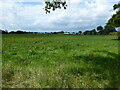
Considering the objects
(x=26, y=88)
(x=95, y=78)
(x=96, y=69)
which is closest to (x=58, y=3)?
(x=96, y=69)

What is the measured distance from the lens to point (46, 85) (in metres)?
6.01

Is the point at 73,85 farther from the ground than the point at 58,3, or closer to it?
closer to it

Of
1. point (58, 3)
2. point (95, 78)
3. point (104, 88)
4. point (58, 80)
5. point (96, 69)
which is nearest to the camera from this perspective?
point (104, 88)

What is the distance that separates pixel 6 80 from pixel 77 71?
9.62ft

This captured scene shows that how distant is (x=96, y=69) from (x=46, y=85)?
9.84 feet

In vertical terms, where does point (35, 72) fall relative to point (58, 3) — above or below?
below

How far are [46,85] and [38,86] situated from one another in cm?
27

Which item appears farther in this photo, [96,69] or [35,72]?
[96,69]

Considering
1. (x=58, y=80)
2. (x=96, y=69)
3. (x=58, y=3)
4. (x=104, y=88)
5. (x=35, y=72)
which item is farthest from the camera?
(x=58, y=3)

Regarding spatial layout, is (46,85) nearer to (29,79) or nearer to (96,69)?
(29,79)

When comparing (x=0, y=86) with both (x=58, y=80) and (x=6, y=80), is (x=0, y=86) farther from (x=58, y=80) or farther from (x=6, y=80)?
(x=58, y=80)

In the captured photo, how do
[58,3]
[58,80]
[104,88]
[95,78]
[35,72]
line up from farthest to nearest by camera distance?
1. [58,3]
2. [35,72]
3. [95,78]
4. [58,80]
5. [104,88]

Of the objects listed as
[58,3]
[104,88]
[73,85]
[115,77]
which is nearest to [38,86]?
[73,85]

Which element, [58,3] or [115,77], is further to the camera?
[58,3]
